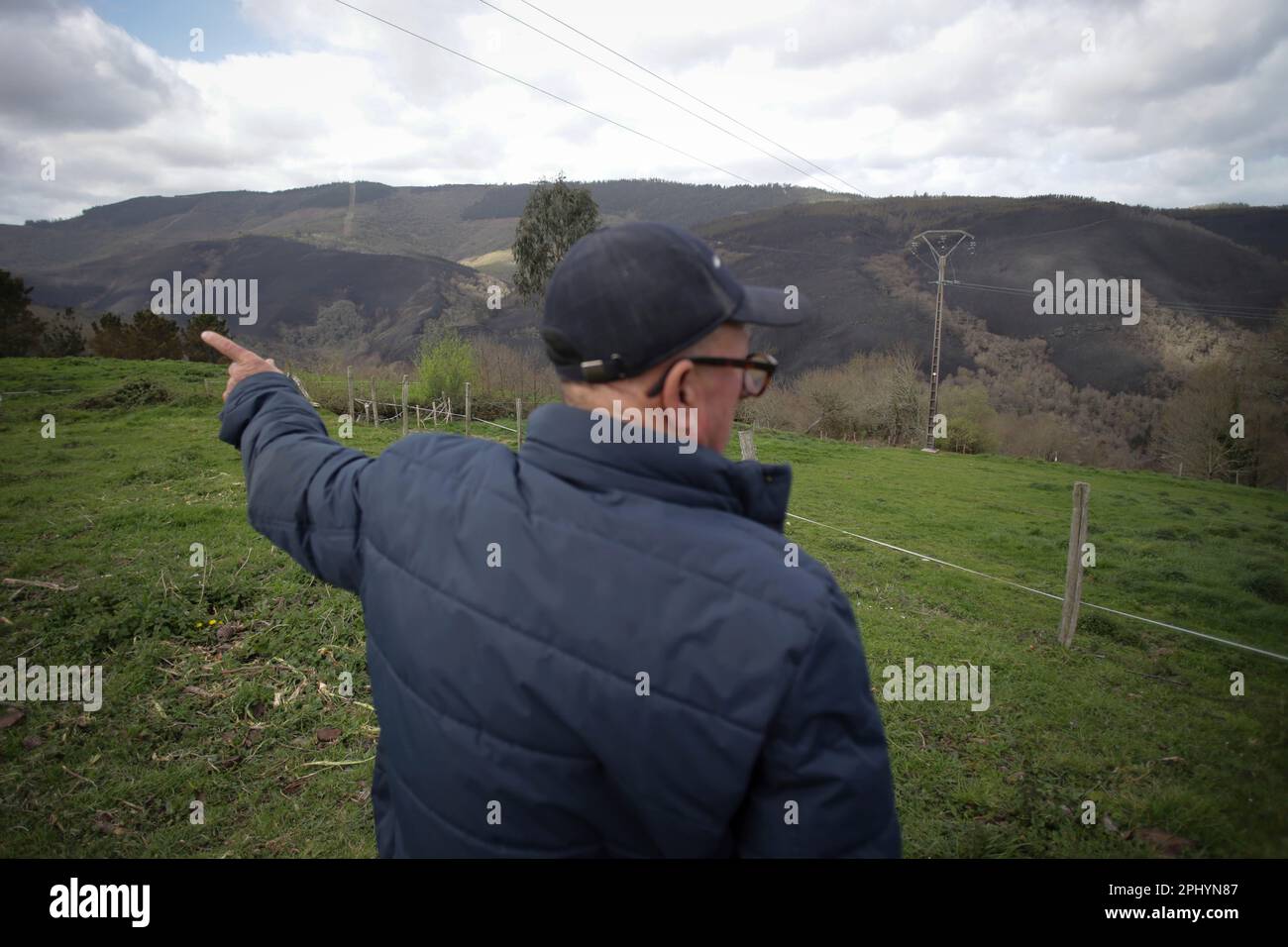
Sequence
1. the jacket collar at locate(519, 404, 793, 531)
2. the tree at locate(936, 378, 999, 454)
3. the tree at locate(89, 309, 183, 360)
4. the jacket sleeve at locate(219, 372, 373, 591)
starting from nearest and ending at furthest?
the jacket collar at locate(519, 404, 793, 531), the jacket sleeve at locate(219, 372, 373, 591), the tree at locate(936, 378, 999, 454), the tree at locate(89, 309, 183, 360)

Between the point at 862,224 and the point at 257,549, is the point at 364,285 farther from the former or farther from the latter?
the point at 257,549

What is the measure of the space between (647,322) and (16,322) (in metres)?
52.0

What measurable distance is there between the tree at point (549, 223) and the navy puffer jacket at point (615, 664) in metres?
35.8

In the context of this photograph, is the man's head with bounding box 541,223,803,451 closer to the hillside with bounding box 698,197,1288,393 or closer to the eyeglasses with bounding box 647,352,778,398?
the eyeglasses with bounding box 647,352,778,398

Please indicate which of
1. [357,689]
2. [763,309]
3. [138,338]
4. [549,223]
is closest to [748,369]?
[763,309]

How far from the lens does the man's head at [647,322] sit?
1.24 meters

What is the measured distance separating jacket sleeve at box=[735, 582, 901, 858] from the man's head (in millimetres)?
484

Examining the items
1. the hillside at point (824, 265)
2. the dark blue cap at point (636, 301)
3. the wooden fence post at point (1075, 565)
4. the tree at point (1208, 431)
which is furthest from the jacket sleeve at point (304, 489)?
the hillside at point (824, 265)

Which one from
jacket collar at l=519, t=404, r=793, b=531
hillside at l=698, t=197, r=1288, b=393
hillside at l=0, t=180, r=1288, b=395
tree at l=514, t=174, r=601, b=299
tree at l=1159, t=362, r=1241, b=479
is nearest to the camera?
jacket collar at l=519, t=404, r=793, b=531

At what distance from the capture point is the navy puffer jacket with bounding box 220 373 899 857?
104 centimetres

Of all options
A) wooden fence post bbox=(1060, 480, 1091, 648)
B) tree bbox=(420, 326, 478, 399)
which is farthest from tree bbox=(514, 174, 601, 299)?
wooden fence post bbox=(1060, 480, 1091, 648)

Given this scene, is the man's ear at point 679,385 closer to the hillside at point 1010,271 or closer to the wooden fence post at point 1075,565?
the wooden fence post at point 1075,565

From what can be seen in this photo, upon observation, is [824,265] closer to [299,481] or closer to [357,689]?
[357,689]
